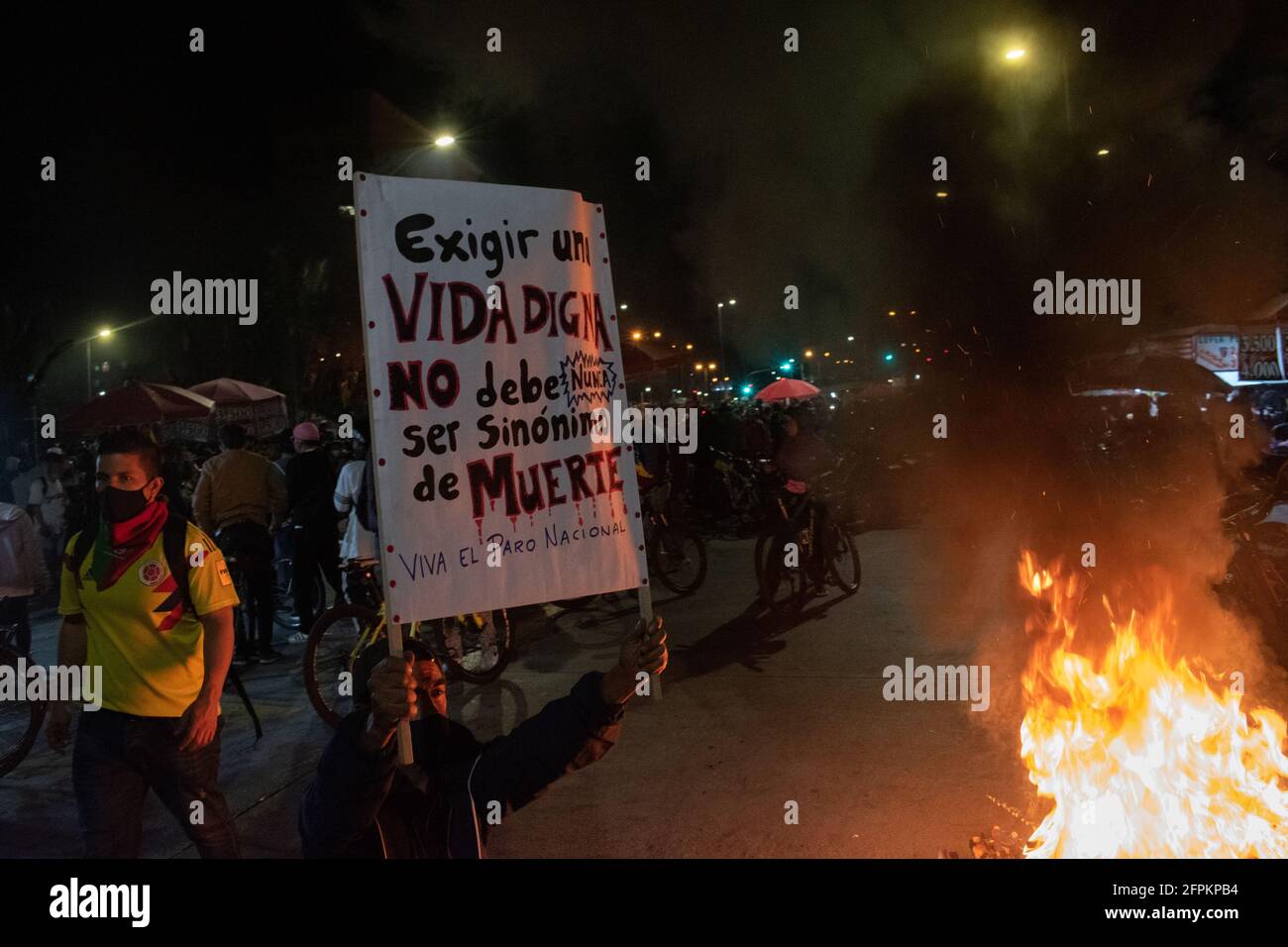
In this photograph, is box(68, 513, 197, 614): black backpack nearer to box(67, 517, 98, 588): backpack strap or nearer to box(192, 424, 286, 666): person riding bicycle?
box(67, 517, 98, 588): backpack strap

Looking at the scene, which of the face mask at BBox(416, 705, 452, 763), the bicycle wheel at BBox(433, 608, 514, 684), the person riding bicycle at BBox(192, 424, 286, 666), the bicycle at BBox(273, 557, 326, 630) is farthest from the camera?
the bicycle at BBox(273, 557, 326, 630)

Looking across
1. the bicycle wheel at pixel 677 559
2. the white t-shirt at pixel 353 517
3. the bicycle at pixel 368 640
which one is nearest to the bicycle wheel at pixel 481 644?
the bicycle at pixel 368 640

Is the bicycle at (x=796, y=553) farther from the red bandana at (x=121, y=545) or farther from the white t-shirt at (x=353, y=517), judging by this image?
the red bandana at (x=121, y=545)

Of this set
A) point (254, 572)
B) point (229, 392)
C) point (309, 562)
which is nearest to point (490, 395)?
point (254, 572)

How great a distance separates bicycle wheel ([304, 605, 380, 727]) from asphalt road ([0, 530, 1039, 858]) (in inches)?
6.8

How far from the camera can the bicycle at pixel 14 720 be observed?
18.4 feet

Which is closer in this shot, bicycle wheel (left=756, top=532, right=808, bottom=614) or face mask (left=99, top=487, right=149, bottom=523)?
face mask (left=99, top=487, right=149, bottom=523)

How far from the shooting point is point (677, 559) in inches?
395

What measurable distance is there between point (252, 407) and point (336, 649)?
15.2 metres

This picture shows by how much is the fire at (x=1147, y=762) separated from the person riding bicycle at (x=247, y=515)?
6207 mm

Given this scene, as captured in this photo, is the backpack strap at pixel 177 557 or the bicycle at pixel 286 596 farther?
the bicycle at pixel 286 596

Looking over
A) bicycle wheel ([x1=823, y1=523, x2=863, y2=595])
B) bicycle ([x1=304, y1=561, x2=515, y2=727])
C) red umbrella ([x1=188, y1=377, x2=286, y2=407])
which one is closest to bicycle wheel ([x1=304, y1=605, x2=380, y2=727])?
bicycle ([x1=304, y1=561, x2=515, y2=727])

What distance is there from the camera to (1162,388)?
18.0 m

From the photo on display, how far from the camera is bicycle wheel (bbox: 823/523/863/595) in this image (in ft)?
30.1
